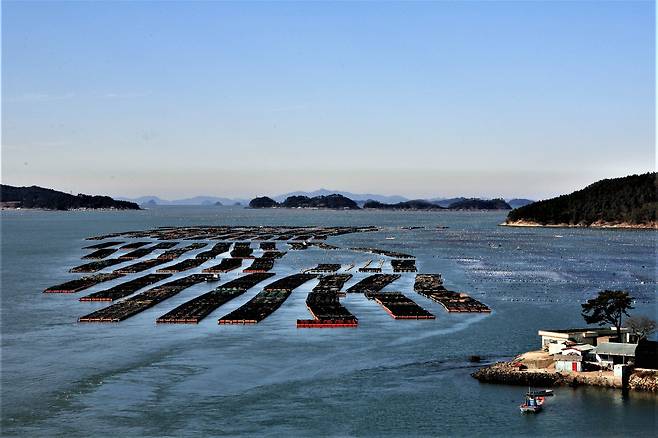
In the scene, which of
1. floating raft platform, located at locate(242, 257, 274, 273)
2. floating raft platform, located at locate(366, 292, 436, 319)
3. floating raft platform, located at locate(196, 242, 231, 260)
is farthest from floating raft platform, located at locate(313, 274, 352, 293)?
floating raft platform, located at locate(196, 242, 231, 260)

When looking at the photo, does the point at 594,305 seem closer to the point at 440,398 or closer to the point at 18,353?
the point at 440,398

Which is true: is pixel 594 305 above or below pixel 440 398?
above

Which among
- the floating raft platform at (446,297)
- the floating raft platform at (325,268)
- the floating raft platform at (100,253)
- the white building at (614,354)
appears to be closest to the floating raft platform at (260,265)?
the floating raft platform at (325,268)

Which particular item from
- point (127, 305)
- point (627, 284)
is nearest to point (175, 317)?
point (127, 305)

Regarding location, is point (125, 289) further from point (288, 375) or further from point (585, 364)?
point (585, 364)

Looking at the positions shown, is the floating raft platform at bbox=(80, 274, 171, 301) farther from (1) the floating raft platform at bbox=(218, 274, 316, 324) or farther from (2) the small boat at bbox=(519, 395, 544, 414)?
(2) the small boat at bbox=(519, 395, 544, 414)

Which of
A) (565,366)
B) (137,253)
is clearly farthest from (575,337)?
(137,253)

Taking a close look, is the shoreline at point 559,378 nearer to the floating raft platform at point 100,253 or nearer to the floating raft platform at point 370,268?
the floating raft platform at point 370,268
